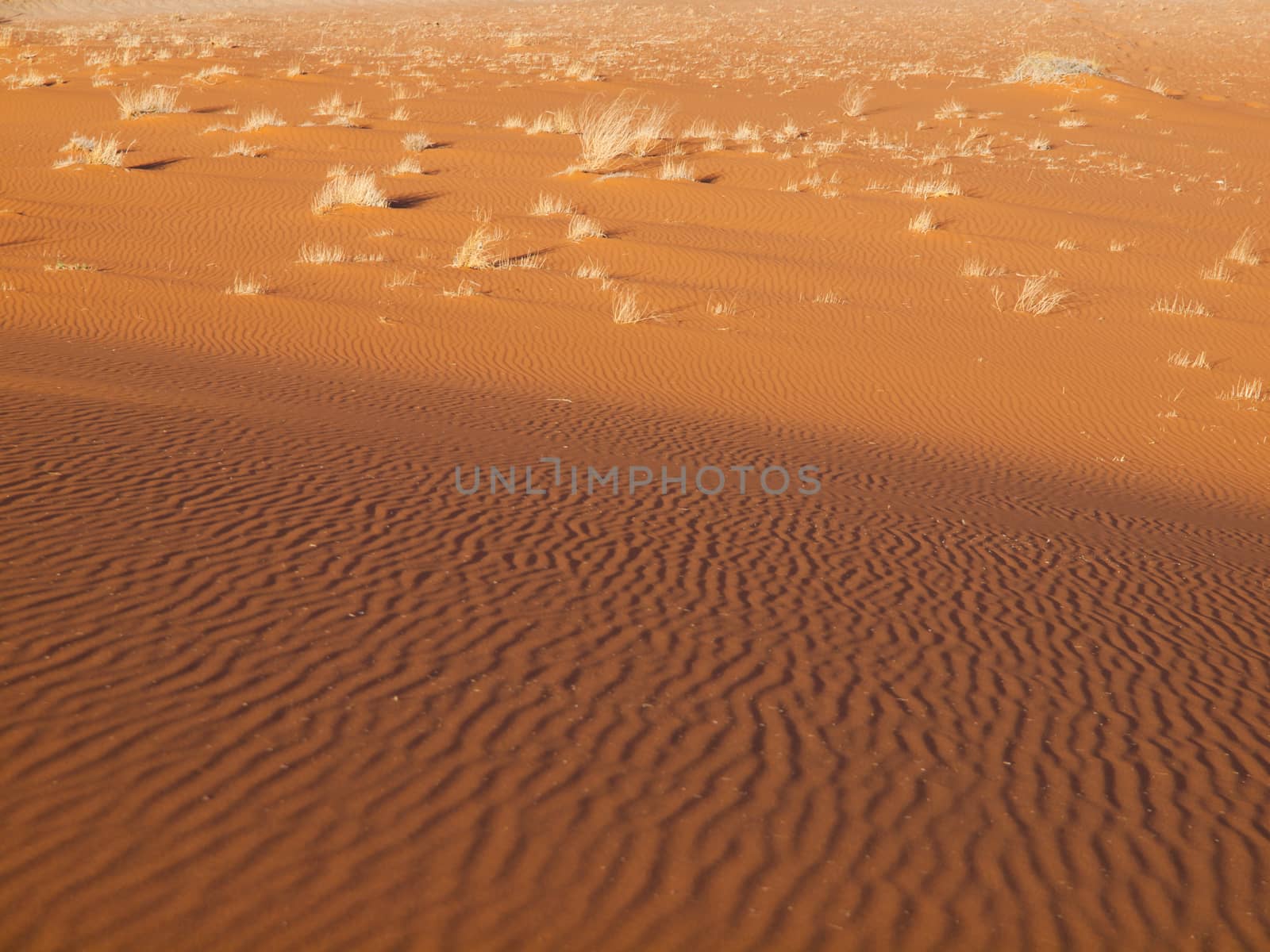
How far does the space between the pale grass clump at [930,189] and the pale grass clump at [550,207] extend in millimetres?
7119

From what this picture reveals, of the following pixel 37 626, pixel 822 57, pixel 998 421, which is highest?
pixel 822 57


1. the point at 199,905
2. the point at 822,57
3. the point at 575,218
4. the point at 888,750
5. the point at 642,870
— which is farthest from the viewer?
the point at 822,57

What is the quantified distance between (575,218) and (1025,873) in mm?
16304

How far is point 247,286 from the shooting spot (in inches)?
580

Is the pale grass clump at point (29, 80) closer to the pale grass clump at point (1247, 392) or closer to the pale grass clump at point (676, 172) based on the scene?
the pale grass clump at point (676, 172)

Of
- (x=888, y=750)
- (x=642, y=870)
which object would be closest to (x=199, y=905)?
(x=642, y=870)

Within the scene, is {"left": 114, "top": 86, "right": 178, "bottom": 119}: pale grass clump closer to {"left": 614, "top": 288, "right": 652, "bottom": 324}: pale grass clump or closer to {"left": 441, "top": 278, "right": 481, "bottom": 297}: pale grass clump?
{"left": 441, "top": 278, "right": 481, "bottom": 297}: pale grass clump

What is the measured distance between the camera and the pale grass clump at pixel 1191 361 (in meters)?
14.4

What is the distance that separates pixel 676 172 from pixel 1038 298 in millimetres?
8379

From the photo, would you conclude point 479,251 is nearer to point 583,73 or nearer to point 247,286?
point 247,286

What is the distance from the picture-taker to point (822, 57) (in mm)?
40188

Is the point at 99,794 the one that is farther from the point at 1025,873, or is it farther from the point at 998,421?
the point at 998,421

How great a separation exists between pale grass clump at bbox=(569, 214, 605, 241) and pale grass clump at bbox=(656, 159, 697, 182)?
148 inches

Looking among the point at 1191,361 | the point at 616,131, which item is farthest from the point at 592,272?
the point at 1191,361
